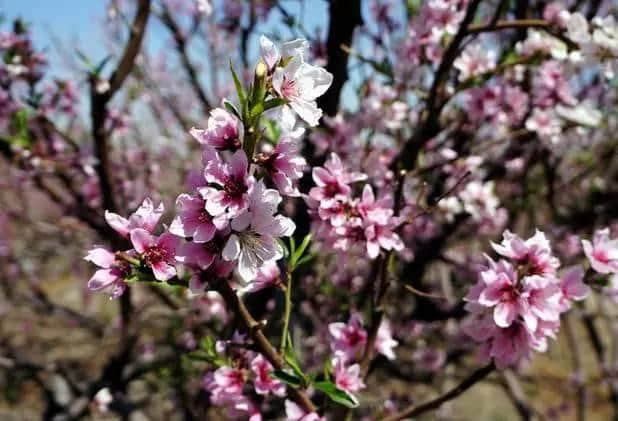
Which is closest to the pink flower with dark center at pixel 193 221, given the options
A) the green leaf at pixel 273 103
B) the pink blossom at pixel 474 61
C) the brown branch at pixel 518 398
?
the green leaf at pixel 273 103

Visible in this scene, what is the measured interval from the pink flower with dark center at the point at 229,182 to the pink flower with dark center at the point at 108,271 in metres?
0.23

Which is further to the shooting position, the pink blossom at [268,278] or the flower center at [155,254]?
the pink blossom at [268,278]

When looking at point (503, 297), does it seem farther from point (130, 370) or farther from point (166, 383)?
point (166, 383)

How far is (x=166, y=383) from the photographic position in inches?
153

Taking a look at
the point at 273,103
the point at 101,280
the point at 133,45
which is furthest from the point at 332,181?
the point at 133,45

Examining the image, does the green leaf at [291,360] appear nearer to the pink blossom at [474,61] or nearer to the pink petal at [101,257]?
the pink petal at [101,257]

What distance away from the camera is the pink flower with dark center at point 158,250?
3.28ft

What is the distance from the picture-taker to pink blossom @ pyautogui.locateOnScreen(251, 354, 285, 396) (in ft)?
4.71

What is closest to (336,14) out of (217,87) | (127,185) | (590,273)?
(590,273)

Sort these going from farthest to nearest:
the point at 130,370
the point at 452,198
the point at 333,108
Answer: the point at 130,370
the point at 452,198
the point at 333,108

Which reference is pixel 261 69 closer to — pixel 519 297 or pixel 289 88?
pixel 289 88

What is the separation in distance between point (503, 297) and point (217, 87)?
248 inches

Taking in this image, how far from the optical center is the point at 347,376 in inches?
58.2

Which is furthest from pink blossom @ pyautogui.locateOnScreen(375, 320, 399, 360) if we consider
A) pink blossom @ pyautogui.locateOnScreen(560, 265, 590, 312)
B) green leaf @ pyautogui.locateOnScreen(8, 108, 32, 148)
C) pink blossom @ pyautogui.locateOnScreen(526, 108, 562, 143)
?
green leaf @ pyautogui.locateOnScreen(8, 108, 32, 148)
